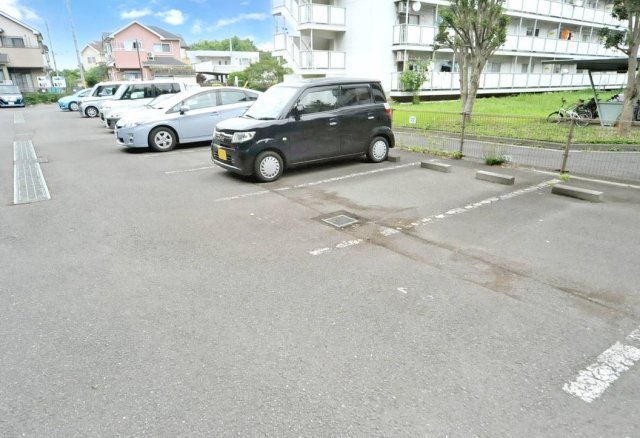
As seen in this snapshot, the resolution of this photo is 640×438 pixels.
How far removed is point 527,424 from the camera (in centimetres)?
221

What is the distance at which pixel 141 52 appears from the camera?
5341 cm

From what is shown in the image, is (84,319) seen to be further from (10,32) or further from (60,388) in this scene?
(10,32)

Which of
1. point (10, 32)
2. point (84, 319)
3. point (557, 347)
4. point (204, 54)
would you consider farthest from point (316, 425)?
point (204, 54)

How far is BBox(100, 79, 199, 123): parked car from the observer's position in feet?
53.1

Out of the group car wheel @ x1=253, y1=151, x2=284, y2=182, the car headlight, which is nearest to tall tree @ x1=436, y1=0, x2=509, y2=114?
car wheel @ x1=253, y1=151, x2=284, y2=182

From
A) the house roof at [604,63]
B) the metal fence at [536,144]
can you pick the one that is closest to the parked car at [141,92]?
the metal fence at [536,144]

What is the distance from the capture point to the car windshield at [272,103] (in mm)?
7715

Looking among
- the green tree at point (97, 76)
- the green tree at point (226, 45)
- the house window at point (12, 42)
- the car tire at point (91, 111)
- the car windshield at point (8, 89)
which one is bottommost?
the car tire at point (91, 111)

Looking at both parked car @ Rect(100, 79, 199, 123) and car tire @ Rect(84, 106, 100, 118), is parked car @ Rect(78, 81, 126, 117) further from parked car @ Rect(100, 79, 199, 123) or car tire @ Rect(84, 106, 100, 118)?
parked car @ Rect(100, 79, 199, 123)

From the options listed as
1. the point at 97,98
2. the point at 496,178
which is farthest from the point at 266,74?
the point at 496,178

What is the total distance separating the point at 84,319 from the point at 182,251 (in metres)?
1.44

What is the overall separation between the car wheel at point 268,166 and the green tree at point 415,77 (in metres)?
17.7

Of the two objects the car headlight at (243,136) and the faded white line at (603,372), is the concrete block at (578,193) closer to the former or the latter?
the faded white line at (603,372)

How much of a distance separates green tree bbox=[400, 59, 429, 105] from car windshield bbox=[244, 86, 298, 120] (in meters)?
16.6
